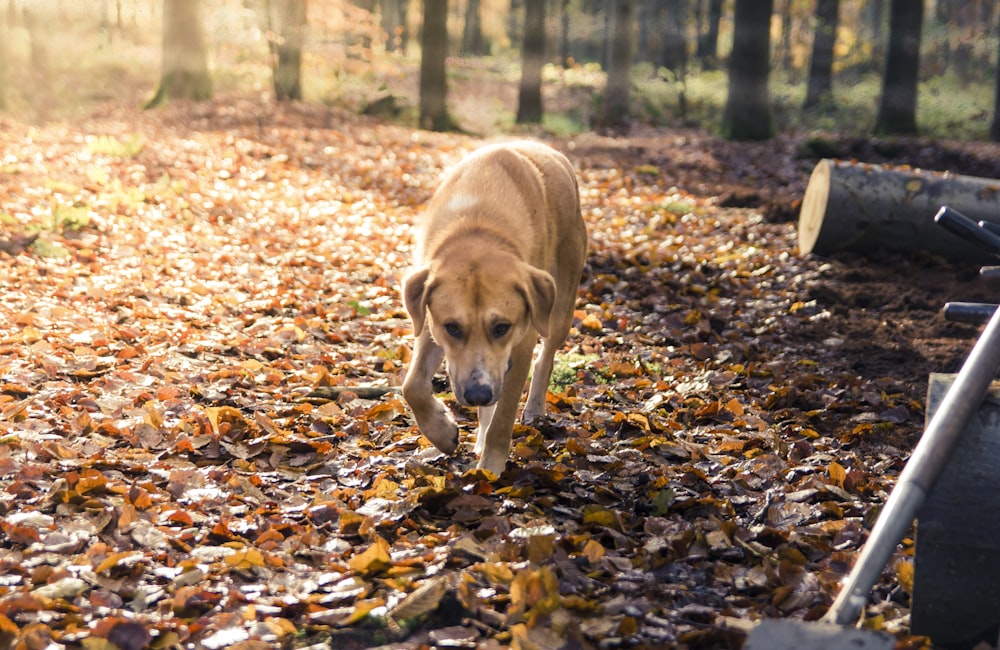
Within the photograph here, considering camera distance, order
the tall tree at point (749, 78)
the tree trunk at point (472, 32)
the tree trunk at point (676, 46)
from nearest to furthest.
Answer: the tall tree at point (749, 78), the tree trunk at point (676, 46), the tree trunk at point (472, 32)

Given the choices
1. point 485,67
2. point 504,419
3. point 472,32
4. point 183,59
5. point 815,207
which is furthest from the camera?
point 472,32

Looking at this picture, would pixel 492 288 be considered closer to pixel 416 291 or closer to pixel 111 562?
pixel 416 291

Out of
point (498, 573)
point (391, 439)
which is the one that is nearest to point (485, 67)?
point (391, 439)

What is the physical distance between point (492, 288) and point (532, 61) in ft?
70.8

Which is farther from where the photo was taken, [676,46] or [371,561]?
[676,46]

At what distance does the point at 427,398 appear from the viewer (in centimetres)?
502

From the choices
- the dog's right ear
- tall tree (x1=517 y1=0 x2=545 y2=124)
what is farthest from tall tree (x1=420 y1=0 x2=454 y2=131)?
the dog's right ear

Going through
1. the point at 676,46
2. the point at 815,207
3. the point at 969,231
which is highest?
the point at 676,46

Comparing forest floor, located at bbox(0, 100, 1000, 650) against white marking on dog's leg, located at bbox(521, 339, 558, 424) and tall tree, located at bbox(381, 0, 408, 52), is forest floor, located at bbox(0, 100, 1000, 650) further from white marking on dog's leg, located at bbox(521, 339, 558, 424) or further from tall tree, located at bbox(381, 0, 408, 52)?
tall tree, located at bbox(381, 0, 408, 52)

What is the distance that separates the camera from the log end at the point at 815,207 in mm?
9289

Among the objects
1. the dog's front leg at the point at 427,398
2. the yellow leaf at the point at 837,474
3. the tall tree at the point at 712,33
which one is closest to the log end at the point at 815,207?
the yellow leaf at the point at 837,474

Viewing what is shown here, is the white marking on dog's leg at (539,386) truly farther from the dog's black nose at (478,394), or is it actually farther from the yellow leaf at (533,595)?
the yellow leaf at (533,595)

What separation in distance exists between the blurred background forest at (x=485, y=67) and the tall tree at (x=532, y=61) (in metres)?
0.06

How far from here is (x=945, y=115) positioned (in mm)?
25250
